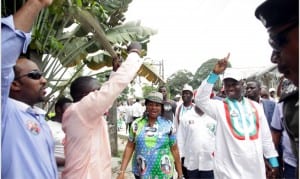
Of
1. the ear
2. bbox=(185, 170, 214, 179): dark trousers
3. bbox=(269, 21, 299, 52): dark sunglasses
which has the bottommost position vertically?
bbox=(185, 170, 214, 179): dark trousers

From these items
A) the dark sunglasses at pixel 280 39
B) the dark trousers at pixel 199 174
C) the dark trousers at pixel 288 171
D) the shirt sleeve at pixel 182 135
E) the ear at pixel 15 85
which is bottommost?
the dark trousers at pixel 199 174

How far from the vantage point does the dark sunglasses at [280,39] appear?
4.28ft

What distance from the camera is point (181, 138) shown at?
19.2 feet

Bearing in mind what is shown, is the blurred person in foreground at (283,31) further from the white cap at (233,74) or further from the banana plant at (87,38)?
the banana plant at (87,38)

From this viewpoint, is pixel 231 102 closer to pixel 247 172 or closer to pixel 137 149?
pixel 247 172

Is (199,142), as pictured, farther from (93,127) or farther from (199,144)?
(93,127)

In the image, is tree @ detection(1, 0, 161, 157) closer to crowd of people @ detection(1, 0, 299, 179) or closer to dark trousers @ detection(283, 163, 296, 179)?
crowd of people @ detection(1, 0, 299, 179)

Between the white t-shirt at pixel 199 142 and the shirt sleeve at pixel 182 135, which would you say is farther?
the shirt sleeve at pixel 182 135

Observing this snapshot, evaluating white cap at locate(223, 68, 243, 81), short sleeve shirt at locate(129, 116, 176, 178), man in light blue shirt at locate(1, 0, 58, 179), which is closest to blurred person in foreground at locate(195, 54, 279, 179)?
white cap at locate(223, 68, 243, 81)

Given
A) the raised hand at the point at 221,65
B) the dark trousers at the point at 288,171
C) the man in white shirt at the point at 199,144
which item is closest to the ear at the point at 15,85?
the raised hand at the point at 221,65

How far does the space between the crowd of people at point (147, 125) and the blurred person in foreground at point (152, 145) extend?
0.01 meters

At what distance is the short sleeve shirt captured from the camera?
4.14 metres

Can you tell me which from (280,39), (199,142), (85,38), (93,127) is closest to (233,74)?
(199,142)

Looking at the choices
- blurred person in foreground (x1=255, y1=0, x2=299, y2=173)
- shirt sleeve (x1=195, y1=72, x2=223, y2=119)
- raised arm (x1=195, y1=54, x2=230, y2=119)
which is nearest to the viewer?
blurred person in foreground (x1=255, y1=0, x2=299, y2=173)
